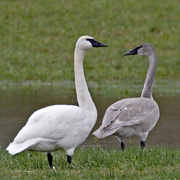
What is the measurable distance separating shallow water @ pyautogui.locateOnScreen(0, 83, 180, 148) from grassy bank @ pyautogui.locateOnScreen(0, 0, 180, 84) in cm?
231

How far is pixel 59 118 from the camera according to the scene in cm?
725

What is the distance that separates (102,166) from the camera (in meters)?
7.20

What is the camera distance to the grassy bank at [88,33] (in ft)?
69.4

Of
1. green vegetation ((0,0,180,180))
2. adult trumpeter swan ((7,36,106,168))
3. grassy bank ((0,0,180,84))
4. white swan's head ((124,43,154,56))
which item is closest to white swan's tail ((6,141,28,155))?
adult trumpeter swan ((7,36,106,168))

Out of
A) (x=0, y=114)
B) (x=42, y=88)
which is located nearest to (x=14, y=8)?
(x=42, y=88)

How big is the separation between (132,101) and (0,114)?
16.4 feet

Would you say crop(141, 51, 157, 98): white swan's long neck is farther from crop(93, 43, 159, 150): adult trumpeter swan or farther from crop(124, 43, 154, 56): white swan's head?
crop(93, 43, 159, 150): adult trumpeter swan

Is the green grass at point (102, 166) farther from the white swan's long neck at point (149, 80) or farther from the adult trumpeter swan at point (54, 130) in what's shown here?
the white swan's long neck at point (149, 80)

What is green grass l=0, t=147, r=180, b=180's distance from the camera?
656cm

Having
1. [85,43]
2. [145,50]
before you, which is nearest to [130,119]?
[85,43]

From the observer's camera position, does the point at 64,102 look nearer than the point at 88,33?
Yes

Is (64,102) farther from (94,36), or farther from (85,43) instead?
(94,36)

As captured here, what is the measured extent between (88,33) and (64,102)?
436 inches

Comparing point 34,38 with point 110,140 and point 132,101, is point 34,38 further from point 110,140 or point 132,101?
point 132,101
